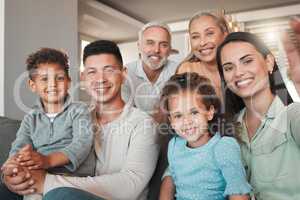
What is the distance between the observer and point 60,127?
1.32 metres

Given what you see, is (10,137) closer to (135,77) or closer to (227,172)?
(135,77)

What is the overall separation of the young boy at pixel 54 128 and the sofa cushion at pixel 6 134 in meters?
0.15

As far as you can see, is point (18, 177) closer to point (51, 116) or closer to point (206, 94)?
point (51, 116)

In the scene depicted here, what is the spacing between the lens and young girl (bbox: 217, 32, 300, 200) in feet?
3.33

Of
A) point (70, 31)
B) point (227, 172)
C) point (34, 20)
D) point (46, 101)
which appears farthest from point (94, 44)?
point (70, 31)

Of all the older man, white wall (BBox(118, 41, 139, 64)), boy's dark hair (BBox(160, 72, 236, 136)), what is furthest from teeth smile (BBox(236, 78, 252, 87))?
white wall (BBox(118, 41, 139, 64))

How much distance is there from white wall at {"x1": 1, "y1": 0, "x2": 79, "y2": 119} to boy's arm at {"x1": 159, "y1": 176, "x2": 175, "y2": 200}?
184 centimetres

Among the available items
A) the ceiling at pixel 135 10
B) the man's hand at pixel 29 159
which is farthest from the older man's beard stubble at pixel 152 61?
the ceiling at pixel 135 10

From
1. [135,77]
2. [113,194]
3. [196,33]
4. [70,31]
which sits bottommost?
[113,194]

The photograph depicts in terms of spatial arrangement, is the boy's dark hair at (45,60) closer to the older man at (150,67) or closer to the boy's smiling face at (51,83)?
the boy's smiling face at (51,83)

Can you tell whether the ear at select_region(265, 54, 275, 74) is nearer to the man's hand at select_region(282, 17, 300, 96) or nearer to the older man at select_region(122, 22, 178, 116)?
the man's hand at select_region(282, 17, 300, 96)

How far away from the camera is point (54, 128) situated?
1324 mm

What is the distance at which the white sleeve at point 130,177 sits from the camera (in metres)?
1.07

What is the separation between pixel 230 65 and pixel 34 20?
89.3 inches
